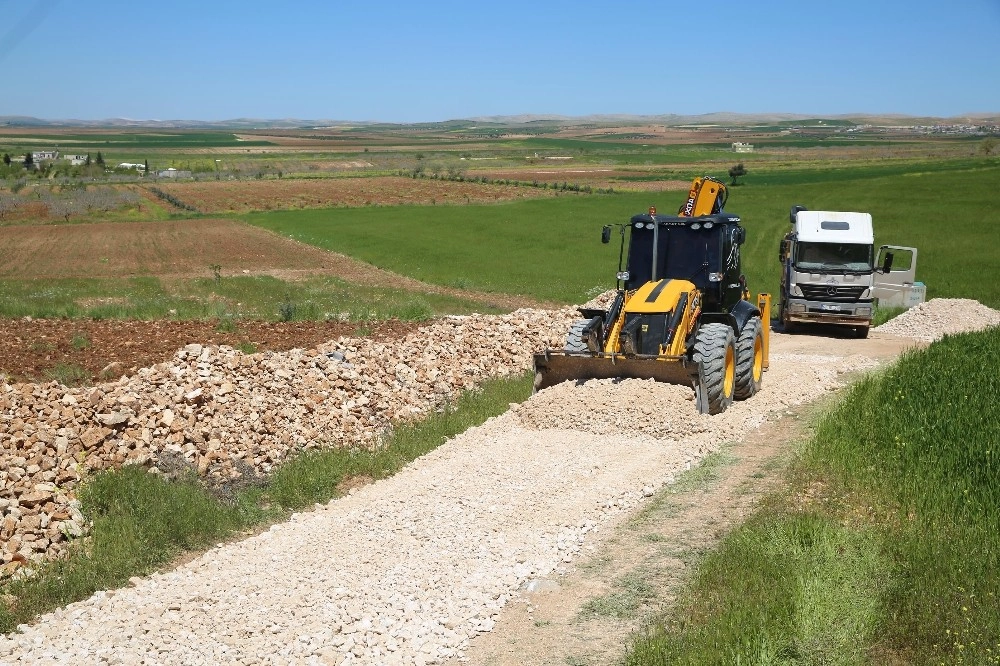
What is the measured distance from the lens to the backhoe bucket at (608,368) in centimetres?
1295

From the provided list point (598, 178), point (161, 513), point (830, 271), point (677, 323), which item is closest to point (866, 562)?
point (677, 323)

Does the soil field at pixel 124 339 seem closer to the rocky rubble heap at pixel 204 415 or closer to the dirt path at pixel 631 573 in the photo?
the rocky rubble heap at pixel 204 415

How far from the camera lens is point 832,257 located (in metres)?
23.0

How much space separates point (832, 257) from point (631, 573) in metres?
16.7

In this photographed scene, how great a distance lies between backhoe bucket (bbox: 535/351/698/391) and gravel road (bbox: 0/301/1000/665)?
0.92 ft

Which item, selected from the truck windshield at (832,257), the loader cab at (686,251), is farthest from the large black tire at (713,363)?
the truck windshield at (832,257)

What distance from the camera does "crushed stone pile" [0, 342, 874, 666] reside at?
7.24 metres

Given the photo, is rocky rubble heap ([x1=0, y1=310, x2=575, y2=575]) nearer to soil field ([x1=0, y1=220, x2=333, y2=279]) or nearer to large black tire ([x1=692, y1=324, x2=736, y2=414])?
large black tire ([x1=692, y1=324, x2=736, y2=414])

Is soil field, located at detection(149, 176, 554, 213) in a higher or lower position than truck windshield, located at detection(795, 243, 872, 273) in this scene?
lower

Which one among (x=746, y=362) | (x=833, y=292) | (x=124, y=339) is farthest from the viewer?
(x=833, y=292)

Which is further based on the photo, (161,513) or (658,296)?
(658,296)

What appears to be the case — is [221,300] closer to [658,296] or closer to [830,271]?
[830,271]

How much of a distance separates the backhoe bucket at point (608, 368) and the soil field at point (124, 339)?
174 inches

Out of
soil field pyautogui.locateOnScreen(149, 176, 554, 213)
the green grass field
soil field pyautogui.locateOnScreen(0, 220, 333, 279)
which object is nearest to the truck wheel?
the green grass field
